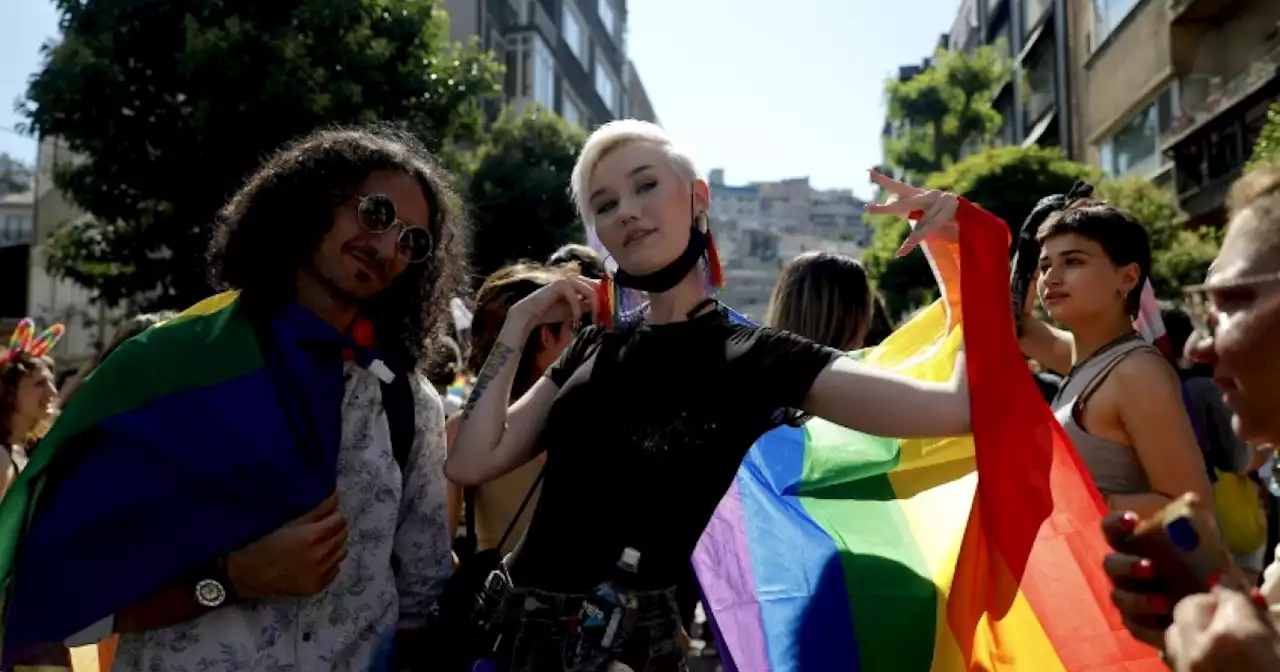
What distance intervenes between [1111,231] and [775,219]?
151558 millimetres

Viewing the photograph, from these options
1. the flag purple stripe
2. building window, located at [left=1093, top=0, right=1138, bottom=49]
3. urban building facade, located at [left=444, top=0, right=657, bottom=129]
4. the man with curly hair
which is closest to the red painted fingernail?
the flag purple stripe

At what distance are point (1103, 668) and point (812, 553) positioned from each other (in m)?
0.72

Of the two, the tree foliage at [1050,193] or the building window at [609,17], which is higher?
the building window at [609,17]

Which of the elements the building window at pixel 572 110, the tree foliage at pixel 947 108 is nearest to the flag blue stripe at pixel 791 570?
the building window at pixel 572 110

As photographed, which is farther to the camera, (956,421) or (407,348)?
(407,348)

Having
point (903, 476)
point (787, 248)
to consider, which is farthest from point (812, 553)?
point (787, 248)

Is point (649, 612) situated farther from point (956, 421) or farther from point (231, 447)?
point (231, 447)

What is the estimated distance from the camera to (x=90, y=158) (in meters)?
15.4

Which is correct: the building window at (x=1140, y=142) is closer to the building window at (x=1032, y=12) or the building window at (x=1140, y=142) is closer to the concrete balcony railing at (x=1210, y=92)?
the concrete balcony railing at (x=1210, y=92)

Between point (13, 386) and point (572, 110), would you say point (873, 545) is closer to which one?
point (13, 386)

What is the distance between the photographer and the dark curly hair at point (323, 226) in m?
2.44

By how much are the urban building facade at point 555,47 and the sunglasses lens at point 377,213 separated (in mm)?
24571

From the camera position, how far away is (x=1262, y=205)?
5.08 feet

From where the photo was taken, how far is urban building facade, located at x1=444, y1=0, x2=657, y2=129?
30516 mm
